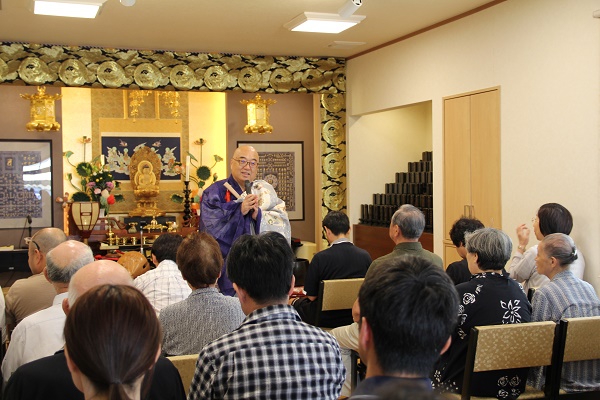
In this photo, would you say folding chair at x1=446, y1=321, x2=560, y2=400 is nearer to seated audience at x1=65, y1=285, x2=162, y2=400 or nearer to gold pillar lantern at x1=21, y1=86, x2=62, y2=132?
seated audience at x1=65, y1=285, x2=162, y2=400

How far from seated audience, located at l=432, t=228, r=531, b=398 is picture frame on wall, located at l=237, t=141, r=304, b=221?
7.85m

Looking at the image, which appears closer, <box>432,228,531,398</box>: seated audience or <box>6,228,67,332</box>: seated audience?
<box>432,228,531,398</box>: seated audience

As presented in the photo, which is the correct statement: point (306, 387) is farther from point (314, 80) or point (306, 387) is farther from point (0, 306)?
point (314, 80)

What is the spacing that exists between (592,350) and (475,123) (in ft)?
12.3

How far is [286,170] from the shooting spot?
37.2ft

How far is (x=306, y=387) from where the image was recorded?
81.1 inches

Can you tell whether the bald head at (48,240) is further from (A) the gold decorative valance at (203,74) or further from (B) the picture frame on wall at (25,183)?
(B) the picture frame on wall at (25,183)

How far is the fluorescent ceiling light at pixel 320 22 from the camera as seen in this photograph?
6586 mm

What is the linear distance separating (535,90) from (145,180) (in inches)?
263

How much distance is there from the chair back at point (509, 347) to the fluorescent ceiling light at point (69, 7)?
426 centimetres

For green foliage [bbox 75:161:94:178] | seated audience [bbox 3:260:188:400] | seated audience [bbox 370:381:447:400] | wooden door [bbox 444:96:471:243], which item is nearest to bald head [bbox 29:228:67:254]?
seated audience [bbox 3:260:188:400]

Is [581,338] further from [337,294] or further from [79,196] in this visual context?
[79,196]

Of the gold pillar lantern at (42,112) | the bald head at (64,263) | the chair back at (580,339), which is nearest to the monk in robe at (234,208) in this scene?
the bald head at (64,263)

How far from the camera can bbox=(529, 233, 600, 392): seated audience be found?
11.6ft
